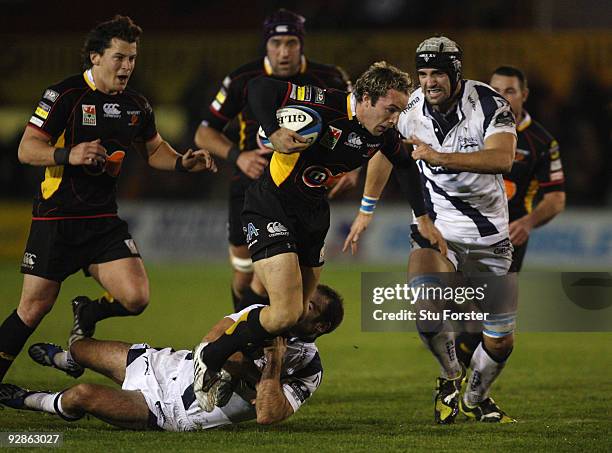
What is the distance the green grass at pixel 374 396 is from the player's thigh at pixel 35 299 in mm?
617

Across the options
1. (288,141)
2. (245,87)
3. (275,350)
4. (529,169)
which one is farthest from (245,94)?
(275,350)

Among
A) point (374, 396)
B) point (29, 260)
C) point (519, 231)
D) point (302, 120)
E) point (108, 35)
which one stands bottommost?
point (374, 396)

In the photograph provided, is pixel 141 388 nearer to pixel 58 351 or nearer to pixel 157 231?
pixel 58 351

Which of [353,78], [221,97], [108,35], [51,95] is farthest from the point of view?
[353,78]

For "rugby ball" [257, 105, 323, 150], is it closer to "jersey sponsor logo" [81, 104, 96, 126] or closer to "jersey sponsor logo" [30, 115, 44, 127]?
"jersey sponsor logo" [81, 104, 96, 126]

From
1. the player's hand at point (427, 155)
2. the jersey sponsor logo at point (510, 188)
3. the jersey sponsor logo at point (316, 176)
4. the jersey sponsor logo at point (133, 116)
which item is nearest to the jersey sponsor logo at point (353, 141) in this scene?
the jersey sponsor logo at point (316, 176)

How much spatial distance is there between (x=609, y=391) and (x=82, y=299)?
404cm

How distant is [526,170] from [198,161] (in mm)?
3186

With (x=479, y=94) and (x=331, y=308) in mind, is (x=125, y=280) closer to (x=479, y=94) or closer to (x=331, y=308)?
(x=331, y=308)

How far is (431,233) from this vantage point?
7.06 meters

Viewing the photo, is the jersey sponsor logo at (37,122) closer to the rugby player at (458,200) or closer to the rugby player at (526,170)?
the rugby player at (458,200)

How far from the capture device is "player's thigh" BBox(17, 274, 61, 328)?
270 inches

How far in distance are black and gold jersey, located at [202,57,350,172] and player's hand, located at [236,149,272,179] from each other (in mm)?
813

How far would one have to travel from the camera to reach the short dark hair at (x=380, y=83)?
621 centimetres
